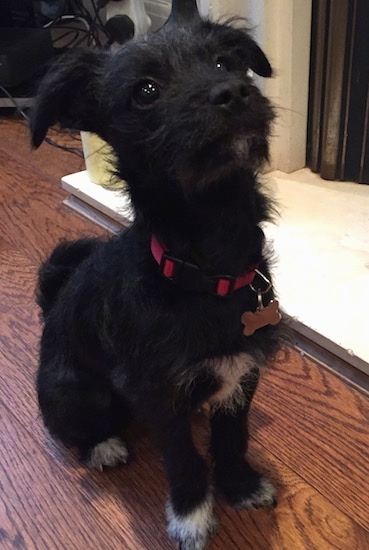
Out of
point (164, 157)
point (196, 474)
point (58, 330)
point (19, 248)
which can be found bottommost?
point (19, 248)

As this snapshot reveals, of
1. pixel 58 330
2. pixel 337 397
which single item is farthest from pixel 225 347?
pixel 337 397

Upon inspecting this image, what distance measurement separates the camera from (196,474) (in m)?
1.03

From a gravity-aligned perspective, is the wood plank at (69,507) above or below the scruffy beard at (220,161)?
below

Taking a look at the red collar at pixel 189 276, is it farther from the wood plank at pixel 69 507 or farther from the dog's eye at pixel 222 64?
the wood plank at pixel 69 507

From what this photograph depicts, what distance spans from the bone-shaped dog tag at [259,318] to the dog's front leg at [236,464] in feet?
0.53

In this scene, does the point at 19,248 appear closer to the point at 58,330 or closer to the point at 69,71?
the point at 58,330

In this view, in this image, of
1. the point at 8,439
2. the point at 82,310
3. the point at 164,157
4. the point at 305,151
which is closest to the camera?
the point at 164,157

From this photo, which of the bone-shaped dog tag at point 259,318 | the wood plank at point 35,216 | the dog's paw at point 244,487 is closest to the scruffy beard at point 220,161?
the bone-shaped dog tag at point 259,318

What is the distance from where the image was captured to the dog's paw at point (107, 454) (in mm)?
1177

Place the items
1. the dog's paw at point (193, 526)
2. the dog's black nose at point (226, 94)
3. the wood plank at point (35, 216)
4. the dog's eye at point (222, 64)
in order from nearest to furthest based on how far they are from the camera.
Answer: the dog's black nose at point (226, 94) → the dog's eye at point (222, 64) → the dog's paw at point (193, 526) → the wood plank at point (35, 216)

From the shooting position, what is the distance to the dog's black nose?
70 cm

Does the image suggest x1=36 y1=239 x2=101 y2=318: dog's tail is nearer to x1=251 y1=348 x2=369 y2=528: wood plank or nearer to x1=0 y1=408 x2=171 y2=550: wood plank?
x1=0 y1=408 x2=171 y2=550: wood plank

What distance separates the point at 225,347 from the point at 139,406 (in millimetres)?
163

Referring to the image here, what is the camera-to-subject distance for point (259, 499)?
42.9 inches
